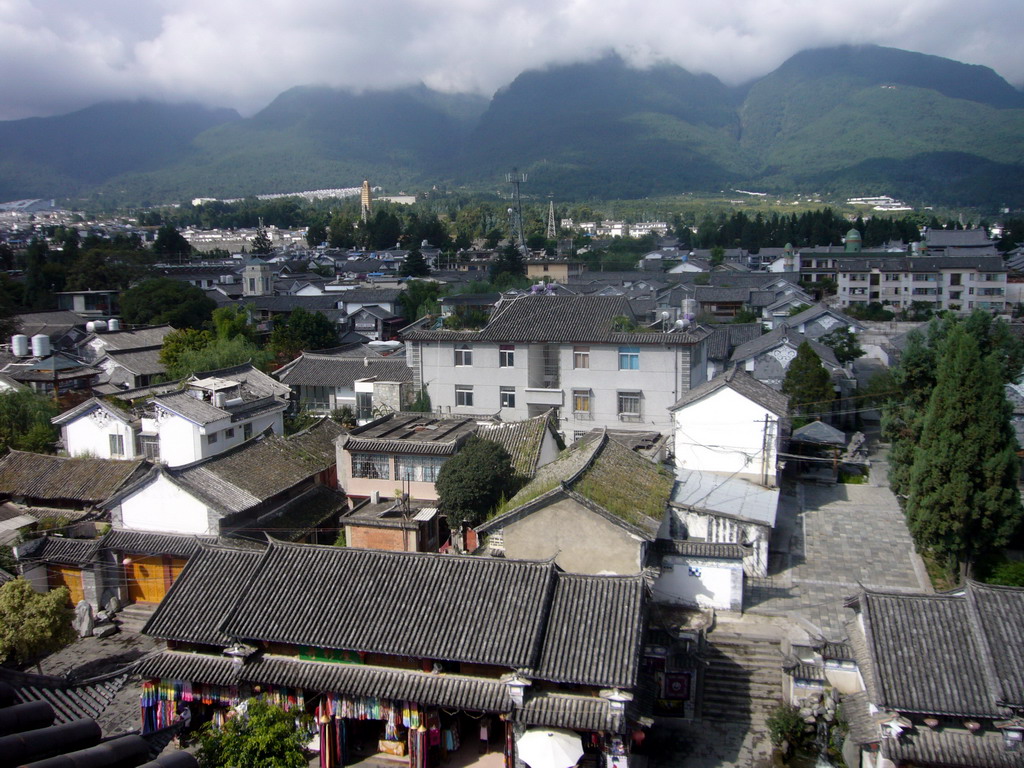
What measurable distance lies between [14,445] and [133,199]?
173119 mm

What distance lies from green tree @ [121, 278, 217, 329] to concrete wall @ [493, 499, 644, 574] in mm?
27967

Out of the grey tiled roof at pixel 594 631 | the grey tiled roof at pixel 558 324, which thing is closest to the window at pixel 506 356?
the grey tiled roof at pixel 558 324

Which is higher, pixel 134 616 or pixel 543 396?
pixel 543 396

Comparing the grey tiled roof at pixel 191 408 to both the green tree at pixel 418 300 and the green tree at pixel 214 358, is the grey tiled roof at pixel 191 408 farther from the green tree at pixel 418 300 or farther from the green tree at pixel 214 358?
the green tree at pixel 418 300

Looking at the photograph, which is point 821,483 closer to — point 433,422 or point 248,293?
point 433,422

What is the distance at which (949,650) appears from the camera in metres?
9.93

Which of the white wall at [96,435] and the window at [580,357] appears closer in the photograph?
the white wall at [96,435]

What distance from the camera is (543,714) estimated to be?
397 inches

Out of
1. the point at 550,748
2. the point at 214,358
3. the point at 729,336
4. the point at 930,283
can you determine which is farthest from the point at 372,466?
the point at 930,283

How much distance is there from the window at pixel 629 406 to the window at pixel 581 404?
2.99ft

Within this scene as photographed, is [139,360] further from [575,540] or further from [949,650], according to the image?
[949,650]

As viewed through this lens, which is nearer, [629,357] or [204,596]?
[204,596]

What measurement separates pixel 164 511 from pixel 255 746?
29.7ft

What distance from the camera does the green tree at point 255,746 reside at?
858cm
